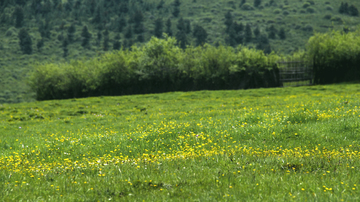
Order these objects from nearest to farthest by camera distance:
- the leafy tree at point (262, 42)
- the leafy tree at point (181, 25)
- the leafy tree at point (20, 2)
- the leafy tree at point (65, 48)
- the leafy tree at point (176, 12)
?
the leafy tree at point (262, 42) < the leafy tree at point (65, 48) < the leafy tree at point (181, 25) < the leafy tree at point (20, 2) < the leafy tree at point (176, 12)

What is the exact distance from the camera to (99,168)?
27.2ft

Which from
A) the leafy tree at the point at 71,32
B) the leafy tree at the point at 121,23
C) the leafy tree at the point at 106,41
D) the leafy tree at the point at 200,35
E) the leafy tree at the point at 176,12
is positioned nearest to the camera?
the leafy tree at the point at 200,35

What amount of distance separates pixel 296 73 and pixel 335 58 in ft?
22.6

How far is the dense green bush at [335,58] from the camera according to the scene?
2048 inches

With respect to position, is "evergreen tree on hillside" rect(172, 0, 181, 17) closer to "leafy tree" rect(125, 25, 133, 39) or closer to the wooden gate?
"leafy tree" rect(125, 25, 133, 39)

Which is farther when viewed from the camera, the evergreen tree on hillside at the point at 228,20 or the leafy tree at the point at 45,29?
the evergreen tree on hillside at the point at 228,20

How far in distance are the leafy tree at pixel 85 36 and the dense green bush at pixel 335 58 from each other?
12396cm

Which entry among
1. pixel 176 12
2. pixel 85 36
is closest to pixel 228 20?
pixel 176 12

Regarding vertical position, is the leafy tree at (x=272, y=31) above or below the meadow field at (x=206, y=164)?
above

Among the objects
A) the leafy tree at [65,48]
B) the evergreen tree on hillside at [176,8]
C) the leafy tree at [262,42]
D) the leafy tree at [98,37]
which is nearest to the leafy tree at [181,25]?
the evergreen tree on hillside at [176,8]

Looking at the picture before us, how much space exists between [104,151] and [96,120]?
520 inches

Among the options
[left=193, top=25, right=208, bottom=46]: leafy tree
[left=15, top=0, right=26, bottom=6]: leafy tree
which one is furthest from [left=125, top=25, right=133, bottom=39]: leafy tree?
[left=15, top=0, right=26, bottom=6]: leafy tree

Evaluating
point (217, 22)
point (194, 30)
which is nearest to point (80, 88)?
point (194, 30)

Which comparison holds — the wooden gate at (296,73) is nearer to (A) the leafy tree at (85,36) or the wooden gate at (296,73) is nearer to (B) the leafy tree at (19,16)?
(A) the leafy tree at (85,36)
